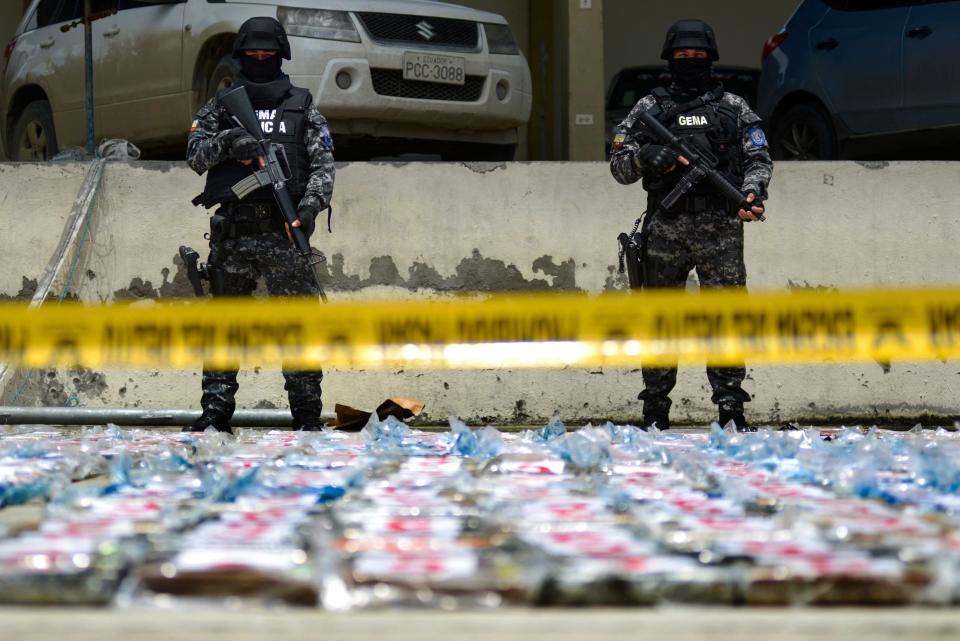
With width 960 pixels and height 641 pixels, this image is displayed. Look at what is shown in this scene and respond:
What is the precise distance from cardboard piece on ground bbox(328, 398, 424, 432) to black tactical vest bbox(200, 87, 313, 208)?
3.28 feet

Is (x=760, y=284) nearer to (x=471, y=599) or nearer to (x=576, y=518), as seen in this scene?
(x=576, y=518)

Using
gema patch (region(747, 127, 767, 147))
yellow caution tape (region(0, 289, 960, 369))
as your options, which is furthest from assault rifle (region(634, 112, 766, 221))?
yellow caution tape (region(0, 289, 960, 369))

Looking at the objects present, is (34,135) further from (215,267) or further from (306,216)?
(306,216)

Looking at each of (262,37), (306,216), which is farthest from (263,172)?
(262,37)

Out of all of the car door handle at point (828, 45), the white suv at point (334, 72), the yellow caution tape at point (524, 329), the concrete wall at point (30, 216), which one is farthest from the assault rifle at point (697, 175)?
the concrete wall at point (30, 216)

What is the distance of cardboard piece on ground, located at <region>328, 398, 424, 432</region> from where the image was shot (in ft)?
22.7

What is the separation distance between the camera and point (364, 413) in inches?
276

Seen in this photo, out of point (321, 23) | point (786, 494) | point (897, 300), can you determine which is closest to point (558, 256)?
point (321, 23)

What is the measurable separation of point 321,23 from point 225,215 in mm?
2415

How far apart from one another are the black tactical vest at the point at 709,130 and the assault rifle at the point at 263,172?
5.20ft

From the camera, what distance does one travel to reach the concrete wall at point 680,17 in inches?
658

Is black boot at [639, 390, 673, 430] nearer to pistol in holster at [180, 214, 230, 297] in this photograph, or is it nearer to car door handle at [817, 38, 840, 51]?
pistol in holster at [180, 214, 230, 297]

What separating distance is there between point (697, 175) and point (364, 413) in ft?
6.07

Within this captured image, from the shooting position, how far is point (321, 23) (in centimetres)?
870
